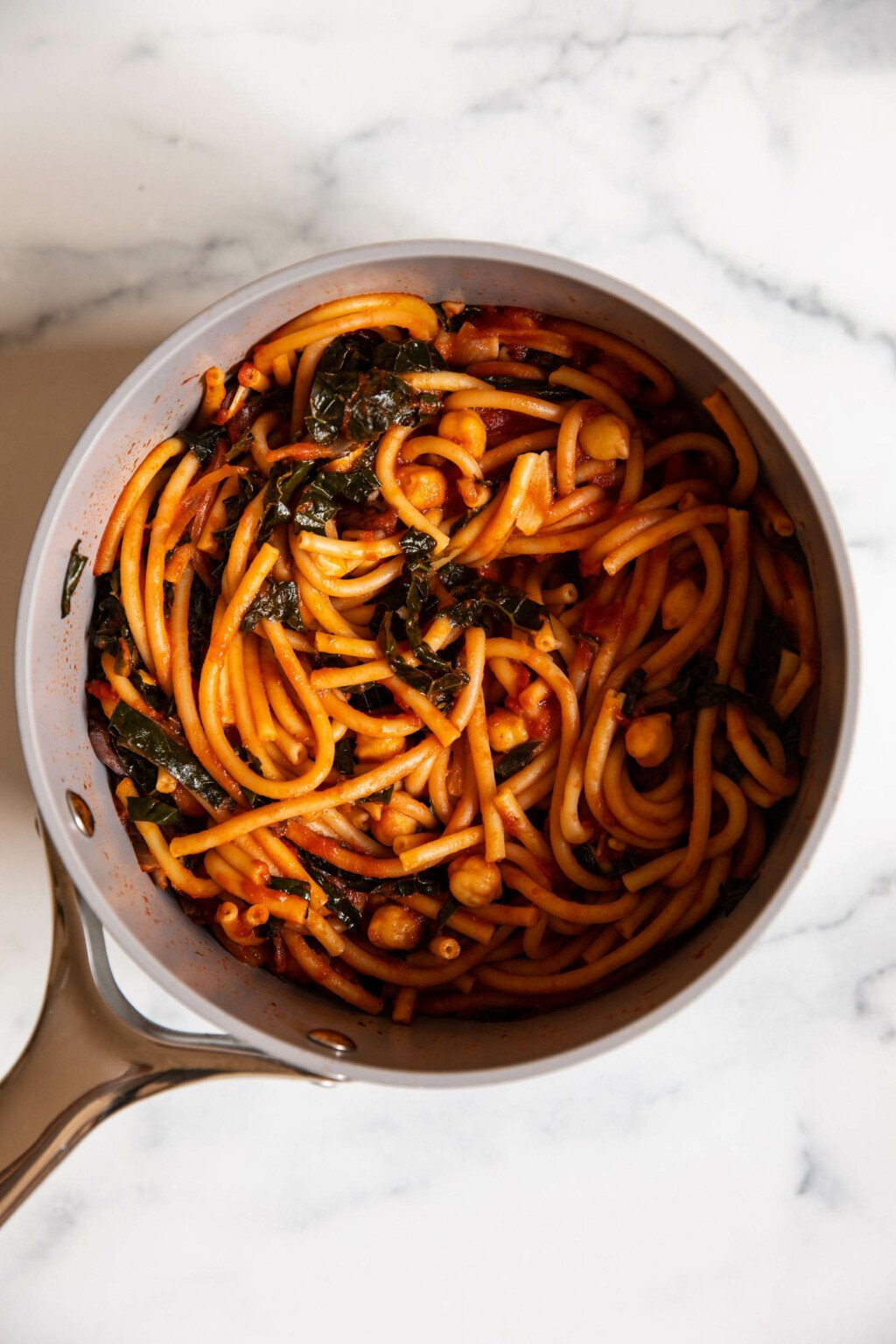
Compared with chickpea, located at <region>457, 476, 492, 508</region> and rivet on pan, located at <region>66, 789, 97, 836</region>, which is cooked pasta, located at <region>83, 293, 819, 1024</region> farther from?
rivet on pan, located at <region>66, 789, 97, 836</region>

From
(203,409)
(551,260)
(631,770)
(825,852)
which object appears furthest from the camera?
(825,852)

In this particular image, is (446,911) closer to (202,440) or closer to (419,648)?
(419,648)

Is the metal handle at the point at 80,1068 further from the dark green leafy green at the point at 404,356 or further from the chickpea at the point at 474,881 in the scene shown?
the dark green leafy green at the point at 404,356

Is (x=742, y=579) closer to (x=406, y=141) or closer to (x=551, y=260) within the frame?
(x=551, y=260)

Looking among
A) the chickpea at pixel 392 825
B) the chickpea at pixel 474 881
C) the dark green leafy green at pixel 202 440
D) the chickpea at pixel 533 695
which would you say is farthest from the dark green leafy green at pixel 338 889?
the dark green leafy green at pixel 202 440

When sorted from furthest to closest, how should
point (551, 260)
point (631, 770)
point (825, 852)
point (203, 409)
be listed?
point (825, 852)
point (631, 770)
point (203, 409)
point (551, 260)

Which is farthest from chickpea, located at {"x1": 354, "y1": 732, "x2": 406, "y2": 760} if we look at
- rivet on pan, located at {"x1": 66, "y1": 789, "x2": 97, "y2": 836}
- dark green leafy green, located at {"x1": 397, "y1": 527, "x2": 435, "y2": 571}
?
rivet on pan, located at {"x1": 66, "y1": 789, "x2": 97, "y2": 836}

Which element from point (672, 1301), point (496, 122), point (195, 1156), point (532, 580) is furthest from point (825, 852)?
point (496, 122)

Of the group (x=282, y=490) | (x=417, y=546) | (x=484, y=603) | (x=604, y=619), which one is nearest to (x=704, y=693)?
(x=604, y=619)
